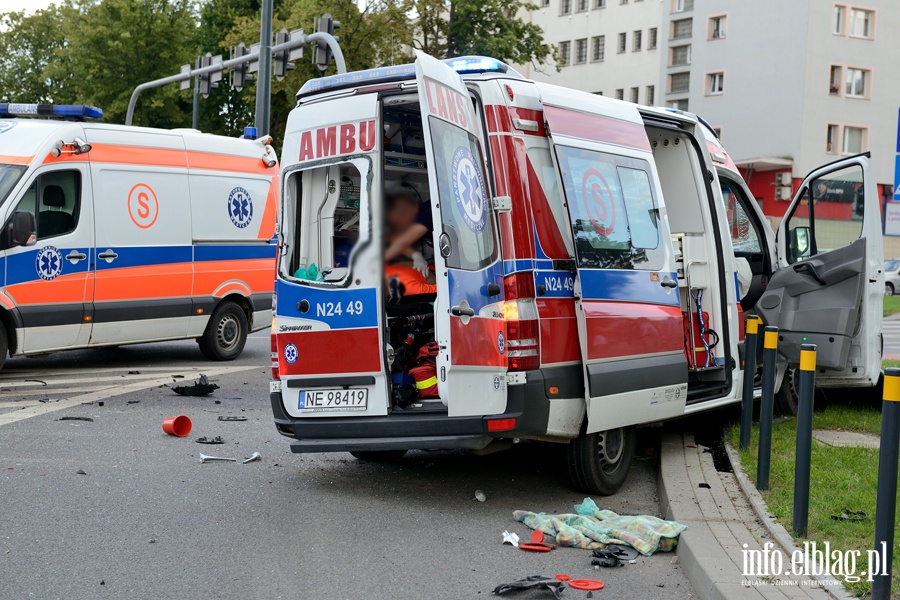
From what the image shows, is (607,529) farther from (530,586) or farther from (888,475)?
(888,475)

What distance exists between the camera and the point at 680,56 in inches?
2397

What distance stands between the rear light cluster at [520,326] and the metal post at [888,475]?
2228 mm

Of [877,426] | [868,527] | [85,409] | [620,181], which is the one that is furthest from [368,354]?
[877,426]

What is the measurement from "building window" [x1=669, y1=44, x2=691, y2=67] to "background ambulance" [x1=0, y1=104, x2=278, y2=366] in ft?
164

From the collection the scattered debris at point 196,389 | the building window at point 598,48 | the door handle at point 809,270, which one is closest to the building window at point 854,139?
the building window at point 598,48

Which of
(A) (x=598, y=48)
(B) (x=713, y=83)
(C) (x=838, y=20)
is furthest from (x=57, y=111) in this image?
(A) (x=598, y=48)

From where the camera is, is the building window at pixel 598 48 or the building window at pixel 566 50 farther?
the building window at pixel 566 50

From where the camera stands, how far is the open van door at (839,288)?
28.4ft

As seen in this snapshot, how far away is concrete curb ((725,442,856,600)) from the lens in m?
4.82

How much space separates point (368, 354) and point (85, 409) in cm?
426

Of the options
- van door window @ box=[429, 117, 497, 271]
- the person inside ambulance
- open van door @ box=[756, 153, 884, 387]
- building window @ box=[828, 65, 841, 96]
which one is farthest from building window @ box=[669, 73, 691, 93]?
the person inside ambulance

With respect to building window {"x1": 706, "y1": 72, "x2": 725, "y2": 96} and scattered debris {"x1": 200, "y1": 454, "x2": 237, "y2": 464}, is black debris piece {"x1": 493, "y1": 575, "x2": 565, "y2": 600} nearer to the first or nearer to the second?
scattered debris {"x1": 200, "y1": 454, "x2": 237, "y2": 464}

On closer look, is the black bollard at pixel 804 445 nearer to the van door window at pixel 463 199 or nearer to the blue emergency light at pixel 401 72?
the van door window at pixel 463 199

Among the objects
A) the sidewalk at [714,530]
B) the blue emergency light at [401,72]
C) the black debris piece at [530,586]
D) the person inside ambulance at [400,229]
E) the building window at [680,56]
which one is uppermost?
the building window at [680,56]
